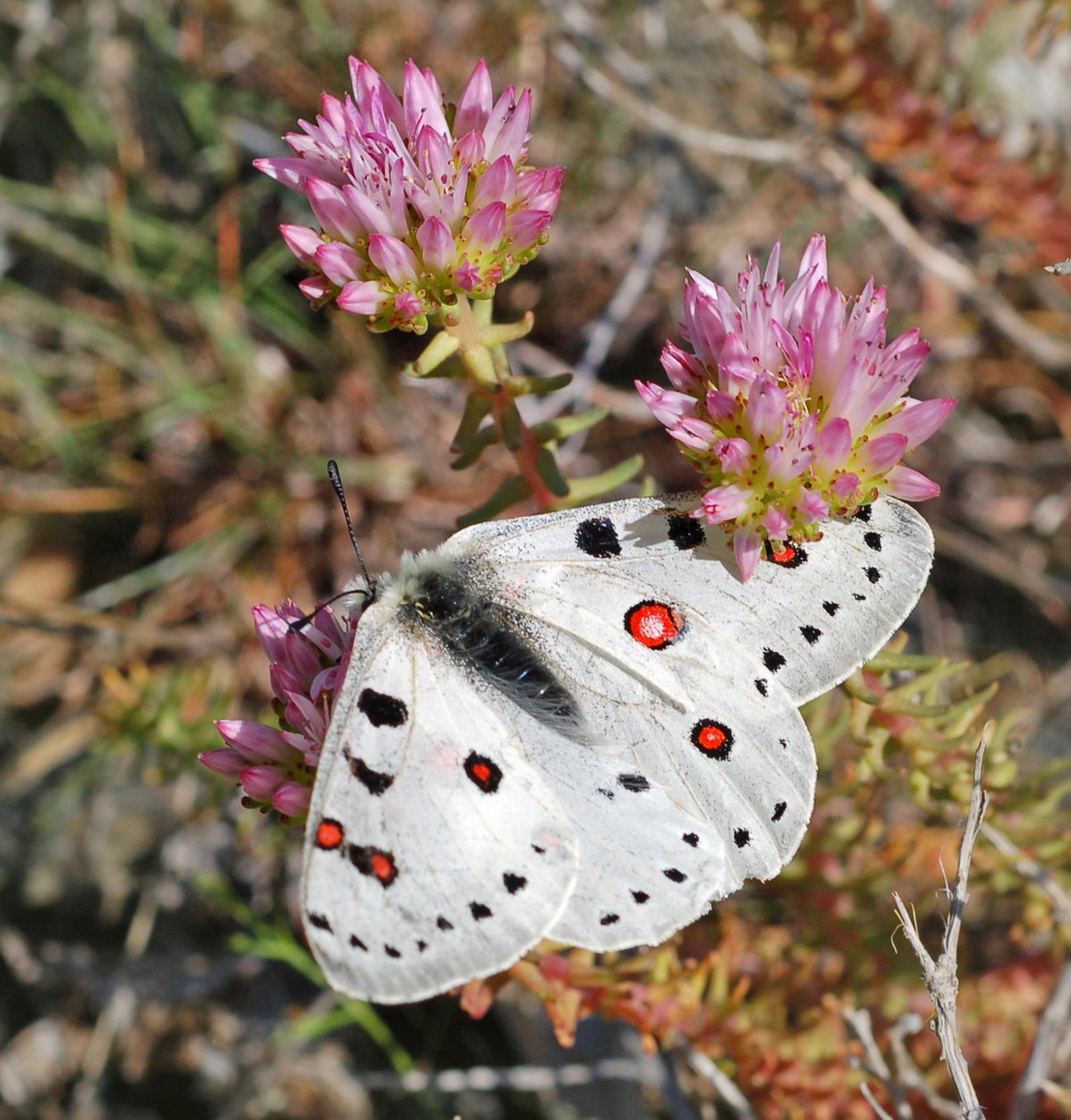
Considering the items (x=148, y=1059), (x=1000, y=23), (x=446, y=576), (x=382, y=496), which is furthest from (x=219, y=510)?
(x=1000, y=23)

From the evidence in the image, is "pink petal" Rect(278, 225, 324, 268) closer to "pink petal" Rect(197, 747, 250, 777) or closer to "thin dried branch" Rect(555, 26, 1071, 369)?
"pink petal" Rect(197, 747, 250, 777)

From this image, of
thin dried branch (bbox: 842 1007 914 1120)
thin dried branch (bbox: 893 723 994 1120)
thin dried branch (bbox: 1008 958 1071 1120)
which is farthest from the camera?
thin dried branch (bbox: 1008 958 1071 1120)

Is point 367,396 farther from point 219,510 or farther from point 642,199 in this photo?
point 642,199

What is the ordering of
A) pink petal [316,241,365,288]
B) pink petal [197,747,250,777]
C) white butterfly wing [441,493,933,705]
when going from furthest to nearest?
1. pink petal [197,747,250,777]
2. pink petal [316,241,365,288]
3. white butterfly wing [441,493,933,705]

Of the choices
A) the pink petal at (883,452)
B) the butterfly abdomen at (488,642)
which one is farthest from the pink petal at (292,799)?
the pink petal at (883,452)

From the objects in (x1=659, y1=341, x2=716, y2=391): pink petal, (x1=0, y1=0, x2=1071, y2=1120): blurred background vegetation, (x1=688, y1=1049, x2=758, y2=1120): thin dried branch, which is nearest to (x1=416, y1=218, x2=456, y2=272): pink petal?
(x1=659, y1=341, x2=716, y2=391): pink petal

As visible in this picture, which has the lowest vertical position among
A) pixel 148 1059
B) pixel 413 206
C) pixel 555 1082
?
pixel 148 1059

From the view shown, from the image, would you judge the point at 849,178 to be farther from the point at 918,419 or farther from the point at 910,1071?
the point at 910,1071

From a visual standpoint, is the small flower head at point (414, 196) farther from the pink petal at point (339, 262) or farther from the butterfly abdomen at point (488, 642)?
the butterfly abdomen at point (488, 642)
